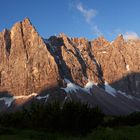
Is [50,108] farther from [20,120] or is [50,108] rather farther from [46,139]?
[46,139]

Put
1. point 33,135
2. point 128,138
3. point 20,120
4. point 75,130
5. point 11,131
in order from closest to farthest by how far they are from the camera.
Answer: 1. point 128,138
2. point 33,135
3. point 11,131
4. point 75,130
5. point 20,120

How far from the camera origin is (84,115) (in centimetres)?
3134

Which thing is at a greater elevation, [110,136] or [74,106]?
[74,106]

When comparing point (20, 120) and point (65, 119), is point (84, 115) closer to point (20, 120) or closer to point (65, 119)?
point (65, 119)

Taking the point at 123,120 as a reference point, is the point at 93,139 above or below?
below

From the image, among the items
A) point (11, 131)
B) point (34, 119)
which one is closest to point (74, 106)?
point (34, 119)

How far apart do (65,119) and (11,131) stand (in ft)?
17.9

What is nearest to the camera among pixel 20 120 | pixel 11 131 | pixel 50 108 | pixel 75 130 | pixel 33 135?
pixel 33 135

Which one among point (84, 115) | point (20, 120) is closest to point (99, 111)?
point (84, 115)

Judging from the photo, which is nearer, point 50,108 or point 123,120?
point 50,108

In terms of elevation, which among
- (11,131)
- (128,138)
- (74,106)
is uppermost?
(74,106)

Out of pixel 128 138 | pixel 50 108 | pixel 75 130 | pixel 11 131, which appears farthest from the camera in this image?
pixel 50 108

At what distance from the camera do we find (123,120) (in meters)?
38.5

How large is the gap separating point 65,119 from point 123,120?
981cm
